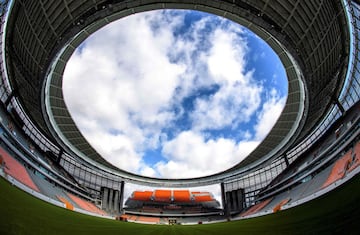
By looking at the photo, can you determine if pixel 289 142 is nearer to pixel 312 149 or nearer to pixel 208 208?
pixel 312 149

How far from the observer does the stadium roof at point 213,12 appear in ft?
81.0

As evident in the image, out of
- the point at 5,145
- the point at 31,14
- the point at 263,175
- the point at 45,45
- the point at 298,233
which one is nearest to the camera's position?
the point at 298,233

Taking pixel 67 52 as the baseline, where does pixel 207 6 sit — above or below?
above

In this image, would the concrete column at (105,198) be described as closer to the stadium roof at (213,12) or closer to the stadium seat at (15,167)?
the stadium roof at (213,12)

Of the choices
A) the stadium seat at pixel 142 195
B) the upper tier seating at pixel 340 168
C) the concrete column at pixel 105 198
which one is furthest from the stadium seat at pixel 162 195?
the upper tier seating at pixel 340 168

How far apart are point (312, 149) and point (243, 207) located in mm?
29080

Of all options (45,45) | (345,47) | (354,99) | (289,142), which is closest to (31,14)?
(45,45)

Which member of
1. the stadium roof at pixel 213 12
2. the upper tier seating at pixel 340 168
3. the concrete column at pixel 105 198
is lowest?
the upper tier seating at pixel 340 168

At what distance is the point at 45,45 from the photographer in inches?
1119

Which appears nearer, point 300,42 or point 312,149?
point 300,42

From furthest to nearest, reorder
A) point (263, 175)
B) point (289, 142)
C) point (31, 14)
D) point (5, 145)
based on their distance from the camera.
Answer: point (263, 175)
point (289, 142)
point (5, 145)
point (31, 14)

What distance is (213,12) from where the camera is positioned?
29.8m

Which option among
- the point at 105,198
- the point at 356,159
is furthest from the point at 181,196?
the point at 356,159

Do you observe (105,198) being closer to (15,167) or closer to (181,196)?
(181,196)
